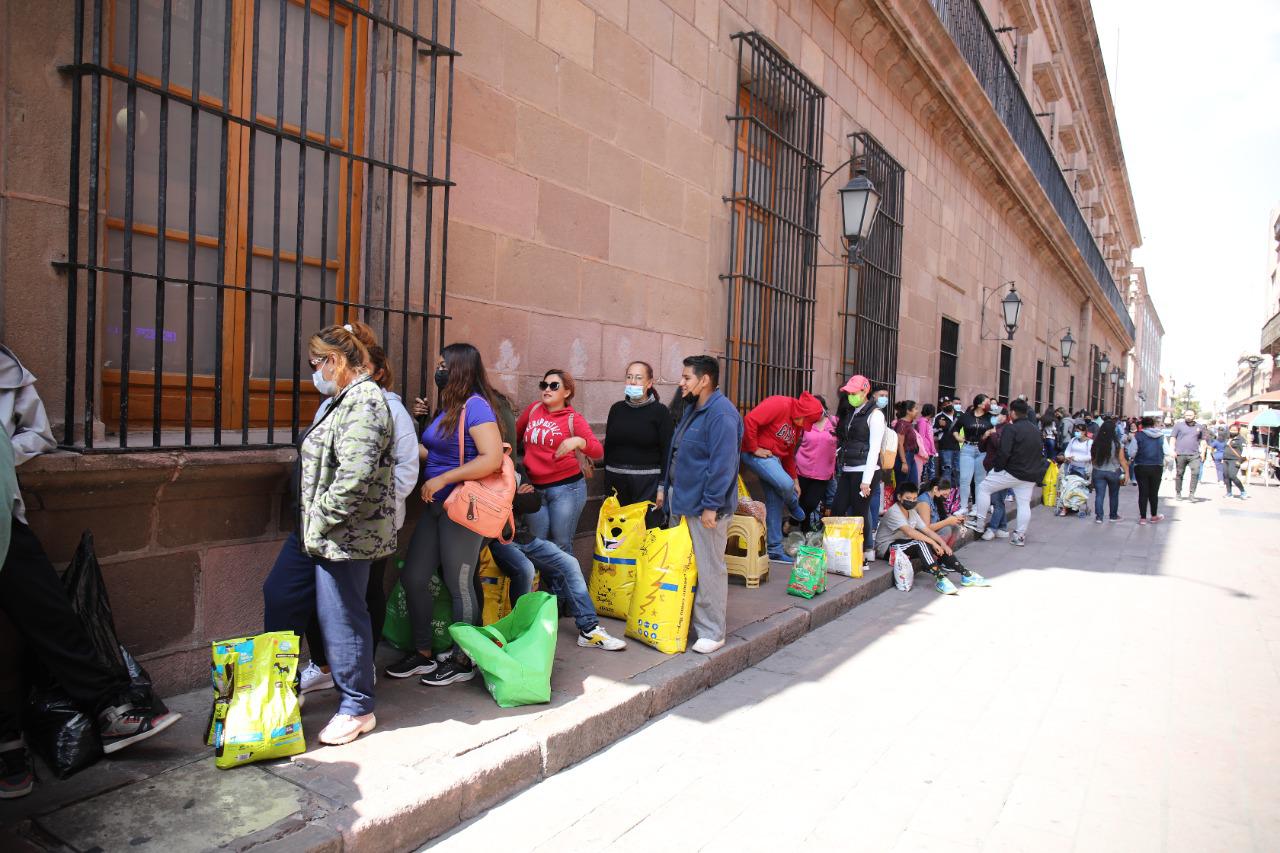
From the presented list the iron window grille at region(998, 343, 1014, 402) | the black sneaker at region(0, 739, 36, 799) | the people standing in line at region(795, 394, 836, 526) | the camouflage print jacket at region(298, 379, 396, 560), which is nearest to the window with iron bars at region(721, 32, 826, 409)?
the people standing in line at region(795, 394, 836, 526)

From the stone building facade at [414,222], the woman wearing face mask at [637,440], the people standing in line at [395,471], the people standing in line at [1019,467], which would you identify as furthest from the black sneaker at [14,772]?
Answer: the people standing in line at [1019,467]

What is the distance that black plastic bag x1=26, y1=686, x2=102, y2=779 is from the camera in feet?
9.56

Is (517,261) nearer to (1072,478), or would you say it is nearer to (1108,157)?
(1072,478)

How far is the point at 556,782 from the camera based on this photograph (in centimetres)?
346

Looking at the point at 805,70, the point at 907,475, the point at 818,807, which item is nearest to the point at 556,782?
the point at 818,807

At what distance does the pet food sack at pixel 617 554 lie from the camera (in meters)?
5.37

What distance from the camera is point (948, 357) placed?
14164 millimetres

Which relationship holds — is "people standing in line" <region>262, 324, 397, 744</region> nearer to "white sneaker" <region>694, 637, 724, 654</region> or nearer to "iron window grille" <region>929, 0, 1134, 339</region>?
"white sneaker" <region>694, 637, 724, 654</region>

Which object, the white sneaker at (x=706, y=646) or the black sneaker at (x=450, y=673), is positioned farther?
the white sneaker at (x=706, y=646)

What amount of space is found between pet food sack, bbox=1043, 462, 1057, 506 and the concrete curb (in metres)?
11.0

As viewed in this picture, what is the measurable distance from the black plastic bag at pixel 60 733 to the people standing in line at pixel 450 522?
4.39ft

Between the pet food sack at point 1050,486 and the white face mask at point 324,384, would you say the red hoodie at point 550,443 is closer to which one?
the white face mask at point 324,384

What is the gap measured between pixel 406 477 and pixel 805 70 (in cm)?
702

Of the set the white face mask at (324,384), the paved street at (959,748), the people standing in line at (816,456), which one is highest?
the white face mask at (324,384)
